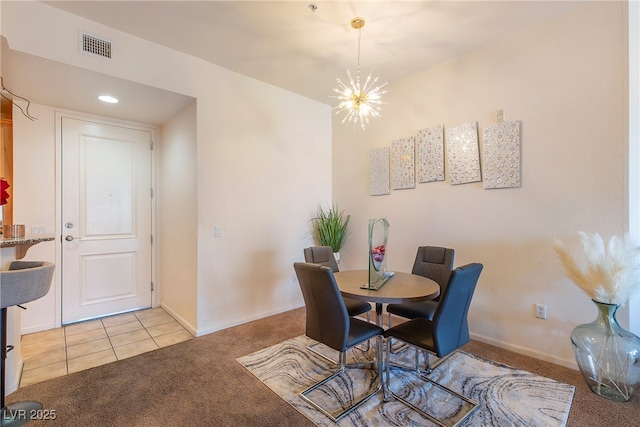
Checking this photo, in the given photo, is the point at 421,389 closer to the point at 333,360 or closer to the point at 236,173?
the point at 333,360

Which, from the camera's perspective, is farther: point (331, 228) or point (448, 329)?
point (331, 228)

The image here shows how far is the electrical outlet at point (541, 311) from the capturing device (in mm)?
2506

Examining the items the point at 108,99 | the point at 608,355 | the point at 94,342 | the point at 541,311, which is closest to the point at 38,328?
the point at 94,342

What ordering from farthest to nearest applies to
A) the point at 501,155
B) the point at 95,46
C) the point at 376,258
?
the point at 501,155
the point at 95,46
the point at 376,258

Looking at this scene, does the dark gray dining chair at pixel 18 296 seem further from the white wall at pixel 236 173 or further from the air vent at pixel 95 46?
the air vent at pixel 95 46

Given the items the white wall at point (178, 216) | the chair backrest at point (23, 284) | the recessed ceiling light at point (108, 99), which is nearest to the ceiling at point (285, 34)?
the recessed ceiling light at point (108, 99)

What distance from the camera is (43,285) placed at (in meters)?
1.78

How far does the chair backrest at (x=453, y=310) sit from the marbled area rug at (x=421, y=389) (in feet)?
1.45

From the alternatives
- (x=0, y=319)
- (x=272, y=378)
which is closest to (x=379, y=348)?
(x=272, y=378)

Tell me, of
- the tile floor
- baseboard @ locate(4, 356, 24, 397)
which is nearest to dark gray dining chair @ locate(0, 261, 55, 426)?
baseboard @ locate(4, 356, 24, 397)

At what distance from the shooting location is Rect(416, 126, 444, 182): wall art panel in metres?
3.17

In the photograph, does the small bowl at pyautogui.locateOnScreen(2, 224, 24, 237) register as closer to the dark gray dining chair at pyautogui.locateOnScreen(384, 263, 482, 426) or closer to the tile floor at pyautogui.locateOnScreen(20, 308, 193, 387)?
the tile floor at pyautogui.locateOnScreen(20, 308, 193, 387)

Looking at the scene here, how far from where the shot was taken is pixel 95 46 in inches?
95.9

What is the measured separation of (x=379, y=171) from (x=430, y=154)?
Answer: 73 centimetres
